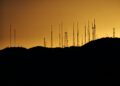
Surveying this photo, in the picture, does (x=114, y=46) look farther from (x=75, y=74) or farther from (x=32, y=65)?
(x=32, y=65)

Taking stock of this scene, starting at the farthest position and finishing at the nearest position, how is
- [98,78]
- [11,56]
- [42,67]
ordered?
[11,56] < [42,67] < [98,78]

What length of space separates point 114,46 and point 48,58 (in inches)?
684

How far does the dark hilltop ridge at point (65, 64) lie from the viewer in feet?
307

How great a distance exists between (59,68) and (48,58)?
494 cm

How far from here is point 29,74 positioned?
341ft

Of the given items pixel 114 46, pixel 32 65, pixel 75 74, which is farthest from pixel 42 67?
pixel 114 46

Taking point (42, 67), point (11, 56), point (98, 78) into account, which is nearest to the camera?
point (98, 78)

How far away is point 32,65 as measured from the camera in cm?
10769

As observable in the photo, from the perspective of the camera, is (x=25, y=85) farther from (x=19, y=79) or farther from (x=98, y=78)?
(x=98, y=78)

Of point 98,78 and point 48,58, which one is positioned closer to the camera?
point 98,78

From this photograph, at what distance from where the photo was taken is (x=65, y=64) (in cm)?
10538

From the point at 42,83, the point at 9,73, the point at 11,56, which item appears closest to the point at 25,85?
the point at 42,83

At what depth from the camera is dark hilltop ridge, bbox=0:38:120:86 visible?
9360 cm

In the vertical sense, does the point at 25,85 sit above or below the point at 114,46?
below
